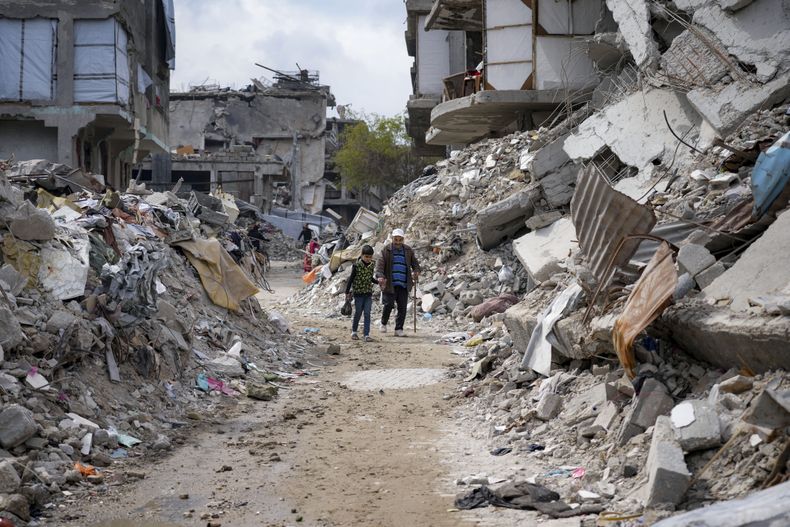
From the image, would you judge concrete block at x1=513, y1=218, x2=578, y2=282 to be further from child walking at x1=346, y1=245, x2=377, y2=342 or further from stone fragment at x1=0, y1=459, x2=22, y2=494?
stone fragment at x1=0, y1=459, x2=22, y2=494

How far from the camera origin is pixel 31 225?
26.3ft

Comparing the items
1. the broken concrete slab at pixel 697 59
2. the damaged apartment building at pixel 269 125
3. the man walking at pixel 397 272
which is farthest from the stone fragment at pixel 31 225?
the damaged apartment building at pixel 269 125

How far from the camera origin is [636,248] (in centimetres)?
638

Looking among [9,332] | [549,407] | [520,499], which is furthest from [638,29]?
[9,332]

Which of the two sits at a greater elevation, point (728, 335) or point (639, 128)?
point (639, 128)

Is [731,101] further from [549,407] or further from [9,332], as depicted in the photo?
[9,332]

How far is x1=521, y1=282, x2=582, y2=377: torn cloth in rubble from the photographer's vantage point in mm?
7035

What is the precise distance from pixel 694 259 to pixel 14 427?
460cm

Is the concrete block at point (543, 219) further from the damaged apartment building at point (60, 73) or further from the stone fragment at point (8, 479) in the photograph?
the damaged apartment building at point (60, 73)

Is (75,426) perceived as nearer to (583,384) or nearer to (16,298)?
(16,298)

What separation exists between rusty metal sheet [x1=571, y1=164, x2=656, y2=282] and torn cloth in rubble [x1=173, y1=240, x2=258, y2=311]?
536 centimetres

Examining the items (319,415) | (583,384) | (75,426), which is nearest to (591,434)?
(583,384)

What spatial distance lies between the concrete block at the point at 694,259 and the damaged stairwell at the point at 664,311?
1cm

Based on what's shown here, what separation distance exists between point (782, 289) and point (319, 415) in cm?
418
